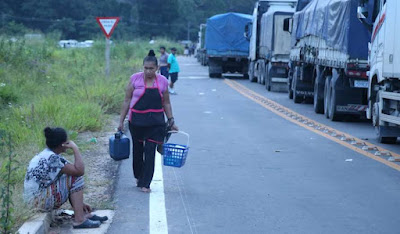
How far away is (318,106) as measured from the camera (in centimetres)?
2077

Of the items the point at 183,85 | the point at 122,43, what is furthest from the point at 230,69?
the point at 122,43

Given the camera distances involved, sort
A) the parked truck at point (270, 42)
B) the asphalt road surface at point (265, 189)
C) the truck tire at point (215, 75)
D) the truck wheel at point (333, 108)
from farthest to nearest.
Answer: the truck tire at point (215, 75) → the parked truck at point (270, 42) → the truck wheel at point (333, 108) → the asphalt road surface at point (265, 189)

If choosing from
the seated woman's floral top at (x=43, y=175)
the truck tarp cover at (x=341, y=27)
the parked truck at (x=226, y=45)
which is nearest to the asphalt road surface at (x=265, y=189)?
the seated woman's floral top at (x=43, y=175)

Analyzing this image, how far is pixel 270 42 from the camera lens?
1231 inches

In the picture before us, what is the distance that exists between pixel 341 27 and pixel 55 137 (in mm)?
11647

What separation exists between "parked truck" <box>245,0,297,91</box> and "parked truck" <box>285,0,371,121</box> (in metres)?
7.16

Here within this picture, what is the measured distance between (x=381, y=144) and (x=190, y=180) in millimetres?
5488

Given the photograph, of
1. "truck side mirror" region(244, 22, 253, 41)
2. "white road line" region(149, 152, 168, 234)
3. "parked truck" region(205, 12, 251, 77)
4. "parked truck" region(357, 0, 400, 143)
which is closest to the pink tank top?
"white road line" region(149, 152, 168, 234)

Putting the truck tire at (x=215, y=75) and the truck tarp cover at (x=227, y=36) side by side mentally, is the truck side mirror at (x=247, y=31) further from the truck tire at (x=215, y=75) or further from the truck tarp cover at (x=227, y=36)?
the truck tire at (x=215, y=75)

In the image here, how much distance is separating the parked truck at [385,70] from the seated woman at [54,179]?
7275 mm

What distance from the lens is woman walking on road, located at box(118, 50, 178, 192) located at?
9.12 m

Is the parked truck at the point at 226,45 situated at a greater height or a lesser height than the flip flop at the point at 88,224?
greater

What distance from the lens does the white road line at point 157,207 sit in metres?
7.42

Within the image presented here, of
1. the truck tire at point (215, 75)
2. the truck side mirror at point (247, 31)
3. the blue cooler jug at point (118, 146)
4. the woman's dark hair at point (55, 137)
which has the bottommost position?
the truck tire at point (215, 75)
